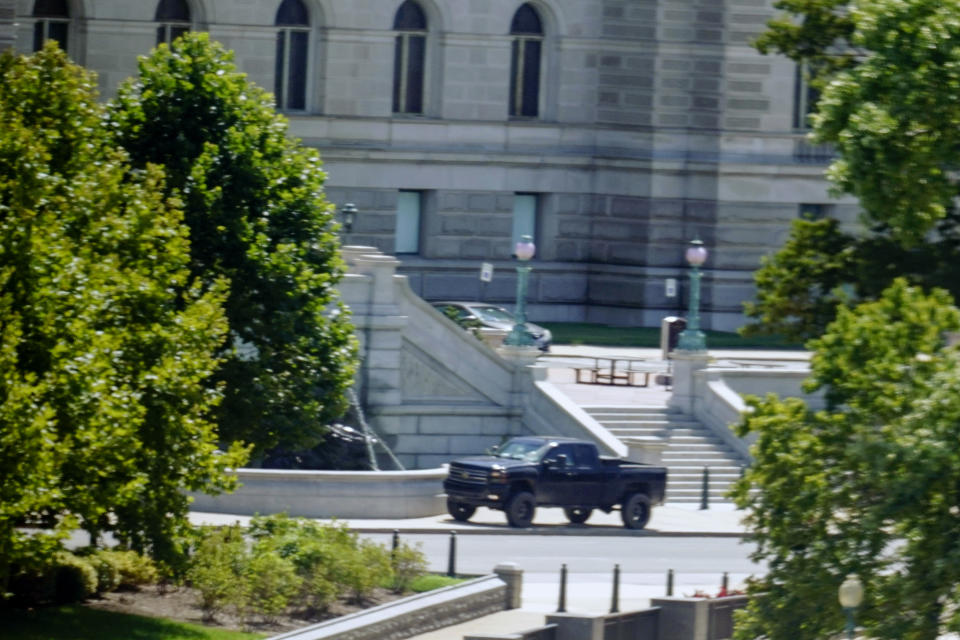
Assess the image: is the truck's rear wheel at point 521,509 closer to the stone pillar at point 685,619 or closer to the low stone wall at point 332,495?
the low stone wall at point 332,495

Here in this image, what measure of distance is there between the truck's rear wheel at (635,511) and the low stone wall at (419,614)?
9352 mm

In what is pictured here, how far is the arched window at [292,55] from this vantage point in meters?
58.9

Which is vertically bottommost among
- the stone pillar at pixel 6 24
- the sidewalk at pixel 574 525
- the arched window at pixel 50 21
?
the sidewalk at pixel 574 525

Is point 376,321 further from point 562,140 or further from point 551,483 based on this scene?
point 562,140

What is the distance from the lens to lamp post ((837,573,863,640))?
2211cm

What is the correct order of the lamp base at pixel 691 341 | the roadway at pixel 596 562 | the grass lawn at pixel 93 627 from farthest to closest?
the lamp base at pixel 691 341
the roadway at pixel 596 562
the grass lawn at pixel 93 627

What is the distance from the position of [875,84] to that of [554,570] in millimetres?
9316

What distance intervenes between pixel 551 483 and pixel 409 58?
77.1 feet

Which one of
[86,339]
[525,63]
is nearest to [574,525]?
[86,339]

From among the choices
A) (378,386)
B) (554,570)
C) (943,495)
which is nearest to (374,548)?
(554,570)

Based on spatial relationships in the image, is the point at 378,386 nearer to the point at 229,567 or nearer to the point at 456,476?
the point at 456,476

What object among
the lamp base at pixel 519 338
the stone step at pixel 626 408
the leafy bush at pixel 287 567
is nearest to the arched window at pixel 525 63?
the lamp base at pixel 519 338

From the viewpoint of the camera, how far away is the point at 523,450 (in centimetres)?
4047

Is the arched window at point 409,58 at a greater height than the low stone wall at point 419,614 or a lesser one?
greater
